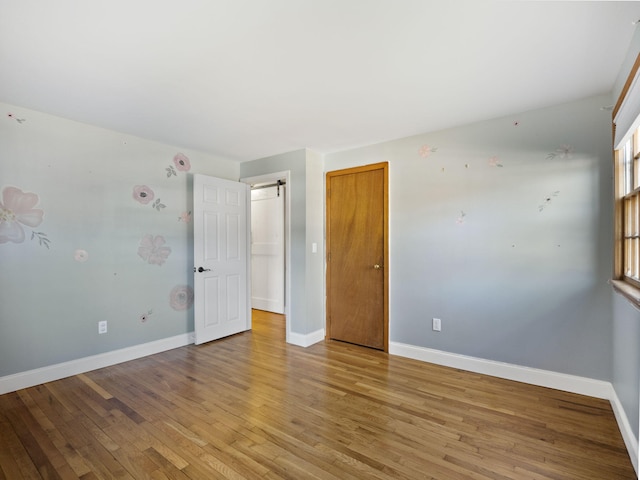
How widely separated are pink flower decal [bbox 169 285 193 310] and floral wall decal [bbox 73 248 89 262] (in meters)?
0.94

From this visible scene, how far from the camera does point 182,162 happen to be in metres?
3.72

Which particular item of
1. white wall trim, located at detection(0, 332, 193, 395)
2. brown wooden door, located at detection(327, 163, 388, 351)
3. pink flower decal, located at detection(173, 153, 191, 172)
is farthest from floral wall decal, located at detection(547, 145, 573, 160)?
white wall trim, located at detection(0, 332, 193, 395)

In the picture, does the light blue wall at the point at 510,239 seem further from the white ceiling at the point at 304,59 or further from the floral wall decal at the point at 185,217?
the floral wall decal at the point at 185,217

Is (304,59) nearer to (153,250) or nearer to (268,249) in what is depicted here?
(153,250)

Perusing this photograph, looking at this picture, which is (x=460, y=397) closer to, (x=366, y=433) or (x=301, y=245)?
(x=366, y=433)

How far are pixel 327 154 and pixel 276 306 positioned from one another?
9.26ft

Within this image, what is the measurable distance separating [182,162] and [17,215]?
161 centimetres

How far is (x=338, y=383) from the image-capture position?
2707 millimetres

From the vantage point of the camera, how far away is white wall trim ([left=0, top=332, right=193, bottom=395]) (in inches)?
101

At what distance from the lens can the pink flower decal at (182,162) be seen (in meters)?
3.67

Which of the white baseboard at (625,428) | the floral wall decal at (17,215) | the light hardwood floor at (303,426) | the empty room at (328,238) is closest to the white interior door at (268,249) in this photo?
the empty room at (328,238)

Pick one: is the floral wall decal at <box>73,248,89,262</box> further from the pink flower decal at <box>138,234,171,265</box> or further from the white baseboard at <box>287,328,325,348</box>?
the white baseboard at <box>287,328,325,348</box>

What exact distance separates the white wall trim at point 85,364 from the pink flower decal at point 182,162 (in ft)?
6.54

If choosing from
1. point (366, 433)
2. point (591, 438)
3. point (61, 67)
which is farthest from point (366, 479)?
point (61, 67)
